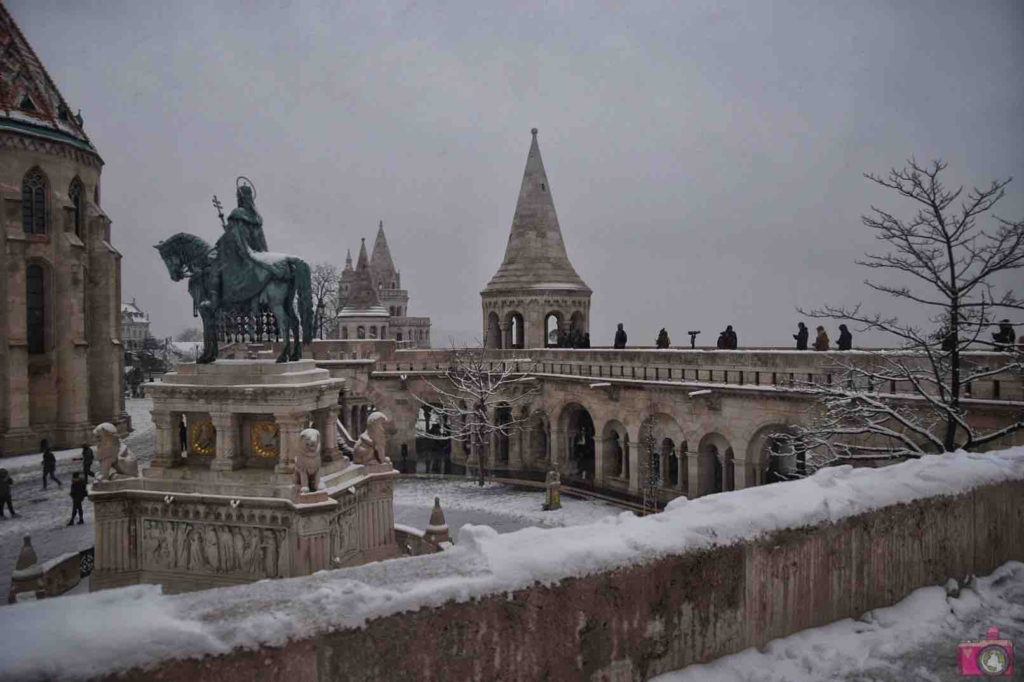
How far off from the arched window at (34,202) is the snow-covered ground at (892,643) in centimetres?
3224

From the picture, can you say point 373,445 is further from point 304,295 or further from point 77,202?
point 77,202

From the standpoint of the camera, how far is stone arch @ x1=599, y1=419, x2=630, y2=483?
73.8ft

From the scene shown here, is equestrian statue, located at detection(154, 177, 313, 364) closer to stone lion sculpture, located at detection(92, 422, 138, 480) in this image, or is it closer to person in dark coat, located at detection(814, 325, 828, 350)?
stone lion sculpture, located at detection(92, 422, 138, 480)

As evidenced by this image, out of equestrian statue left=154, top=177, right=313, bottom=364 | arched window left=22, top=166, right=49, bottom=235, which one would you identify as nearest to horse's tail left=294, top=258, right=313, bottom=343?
equestrian statue left=154, top=177, right=313, bottom=364

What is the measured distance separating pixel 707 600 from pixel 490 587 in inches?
51.7

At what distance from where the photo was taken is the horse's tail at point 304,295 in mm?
11609

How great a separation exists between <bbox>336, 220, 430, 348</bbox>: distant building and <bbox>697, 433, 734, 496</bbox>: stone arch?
69.8 ft

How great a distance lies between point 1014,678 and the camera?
3811mm

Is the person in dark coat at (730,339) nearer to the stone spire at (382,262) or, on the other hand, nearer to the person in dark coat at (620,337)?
the person in dark coat at (620,337)

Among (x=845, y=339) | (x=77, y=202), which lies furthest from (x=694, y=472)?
(x=77, y=202)

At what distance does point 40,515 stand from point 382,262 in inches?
1988

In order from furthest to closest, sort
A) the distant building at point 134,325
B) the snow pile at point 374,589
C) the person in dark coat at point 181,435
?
1. the distant building at point 134,325
2. the person in dark coat at point 181,435
3. the snow pile at point 374,589

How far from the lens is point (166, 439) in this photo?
11414 millimetres

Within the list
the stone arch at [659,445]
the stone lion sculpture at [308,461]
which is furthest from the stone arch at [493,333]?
the stone lion sculpture at [308,461]
